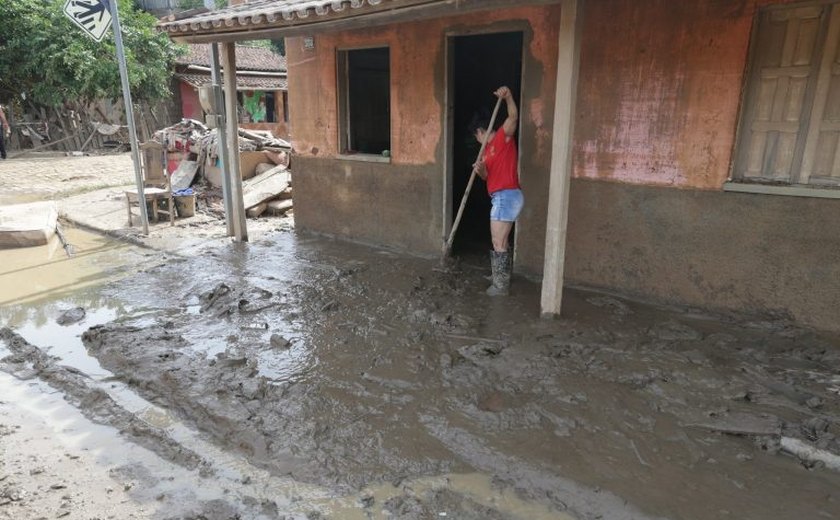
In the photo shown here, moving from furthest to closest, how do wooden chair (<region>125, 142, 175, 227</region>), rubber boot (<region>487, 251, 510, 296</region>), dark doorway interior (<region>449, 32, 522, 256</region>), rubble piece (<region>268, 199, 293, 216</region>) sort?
1. rubble piece (<region>268, 199, 293, 216</region>)
2. wooden chair (<region>125, 142, 175, 227</region>)
3. dark doorway interior (<region>449, 32, 522, 256</region>)
4. rubber boot (<region>487, 251, 510, 296</region>)

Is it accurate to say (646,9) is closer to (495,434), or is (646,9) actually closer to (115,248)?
(495,434)

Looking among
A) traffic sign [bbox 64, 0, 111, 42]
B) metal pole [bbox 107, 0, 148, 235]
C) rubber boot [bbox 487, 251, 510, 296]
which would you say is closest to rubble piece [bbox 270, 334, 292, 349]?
rubber boot [bbox 487, 251, 510, 296]

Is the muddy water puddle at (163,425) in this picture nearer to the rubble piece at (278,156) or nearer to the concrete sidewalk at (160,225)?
the concrete sidewalk at (160,225)

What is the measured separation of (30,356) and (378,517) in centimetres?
385

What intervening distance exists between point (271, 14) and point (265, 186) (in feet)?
16.4

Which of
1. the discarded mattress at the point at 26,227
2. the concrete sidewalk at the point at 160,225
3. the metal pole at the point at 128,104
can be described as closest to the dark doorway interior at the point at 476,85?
the concrete sidewalk at the point at 160,225

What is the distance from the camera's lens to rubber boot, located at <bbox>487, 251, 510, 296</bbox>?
6.03m

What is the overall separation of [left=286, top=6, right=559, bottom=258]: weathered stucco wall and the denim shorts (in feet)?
1.58

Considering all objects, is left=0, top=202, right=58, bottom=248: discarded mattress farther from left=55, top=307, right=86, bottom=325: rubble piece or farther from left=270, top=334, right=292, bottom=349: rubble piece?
left=270, top=334, right=292, bottom=349: rubble piece

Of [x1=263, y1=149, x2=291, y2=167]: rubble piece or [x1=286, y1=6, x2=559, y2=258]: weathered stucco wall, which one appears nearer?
[x1=286, y1=6, x2=559, y2=258]: weathered stucco wall

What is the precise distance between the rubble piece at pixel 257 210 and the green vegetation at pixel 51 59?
37.7ft

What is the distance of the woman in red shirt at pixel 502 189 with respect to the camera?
229 inches

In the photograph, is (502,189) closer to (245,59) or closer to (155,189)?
(155,189)

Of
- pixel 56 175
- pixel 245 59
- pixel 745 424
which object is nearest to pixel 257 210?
pixel 56 175
